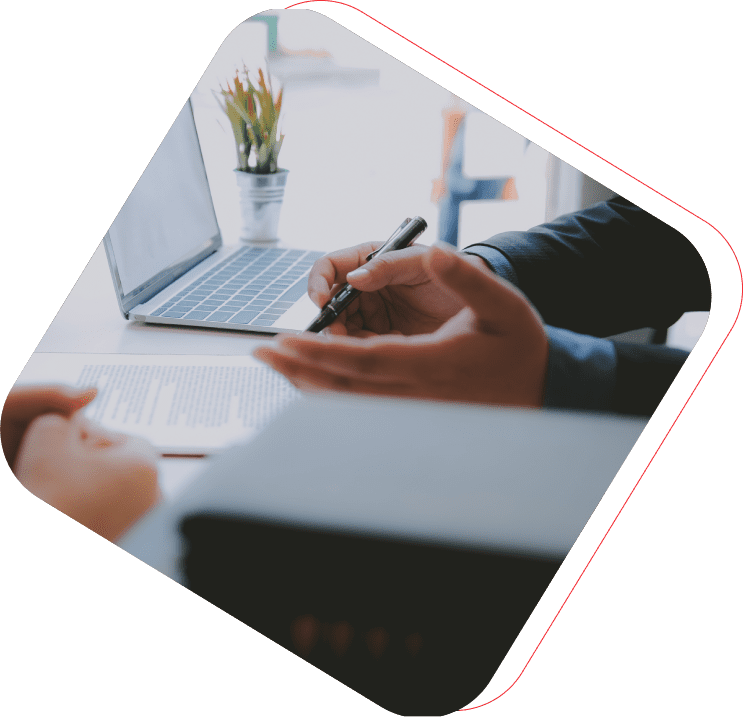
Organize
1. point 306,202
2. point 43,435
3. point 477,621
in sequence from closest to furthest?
point 477,621
point 43,435
point 306,202

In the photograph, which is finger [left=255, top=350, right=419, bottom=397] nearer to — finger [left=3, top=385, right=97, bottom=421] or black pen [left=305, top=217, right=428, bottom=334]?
black pen [left=305, top=217, right=428, bottom=334]

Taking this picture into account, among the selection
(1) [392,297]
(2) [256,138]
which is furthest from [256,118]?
(1) [392,297]

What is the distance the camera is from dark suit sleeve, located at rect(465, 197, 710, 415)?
34.8 inches

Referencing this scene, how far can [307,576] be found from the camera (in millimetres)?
823

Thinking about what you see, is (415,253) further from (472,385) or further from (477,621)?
(477,621)

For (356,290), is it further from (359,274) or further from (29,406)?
(29,406)

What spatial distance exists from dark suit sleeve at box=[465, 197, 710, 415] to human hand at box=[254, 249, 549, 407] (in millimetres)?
30

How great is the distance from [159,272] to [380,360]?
16.4 inches

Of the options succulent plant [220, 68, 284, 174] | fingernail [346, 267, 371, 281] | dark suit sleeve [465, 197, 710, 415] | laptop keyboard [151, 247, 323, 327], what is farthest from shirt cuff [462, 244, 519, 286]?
succulent plant [220, 68, 284, 174]

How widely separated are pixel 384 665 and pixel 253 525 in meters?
0.22

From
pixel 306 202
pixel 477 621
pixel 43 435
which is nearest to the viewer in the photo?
pixel 477 621

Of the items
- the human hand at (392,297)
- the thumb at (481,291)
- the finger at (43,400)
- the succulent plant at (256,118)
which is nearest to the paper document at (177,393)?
the finger at (43,400)

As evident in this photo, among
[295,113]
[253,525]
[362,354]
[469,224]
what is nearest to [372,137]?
[295,113]

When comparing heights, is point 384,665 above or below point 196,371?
below
